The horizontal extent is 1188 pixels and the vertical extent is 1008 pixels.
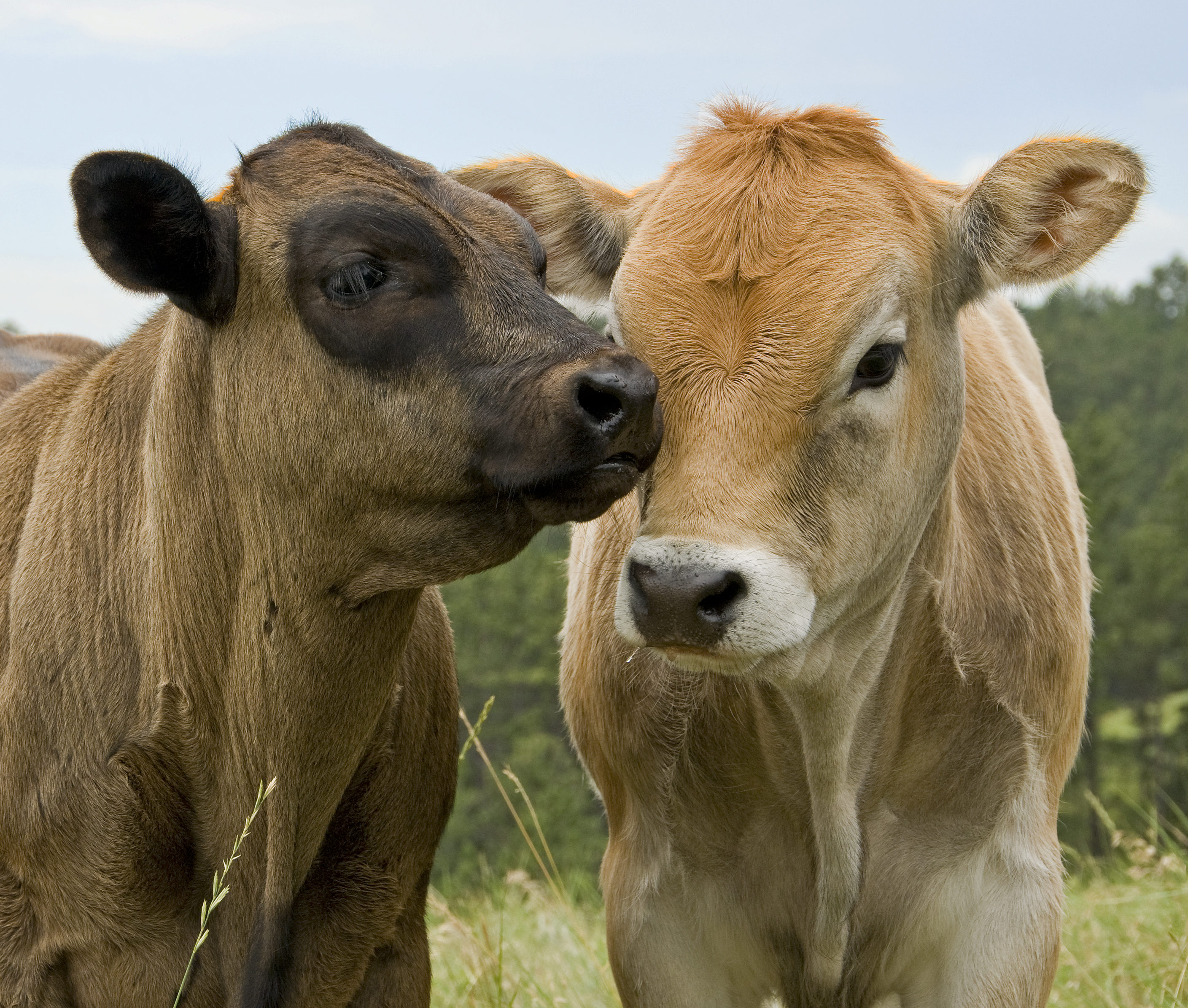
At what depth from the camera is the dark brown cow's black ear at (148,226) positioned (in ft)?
12.8

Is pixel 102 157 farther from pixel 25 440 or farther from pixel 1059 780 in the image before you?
pixel 1059 780

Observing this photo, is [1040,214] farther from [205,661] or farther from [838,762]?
[205,661]

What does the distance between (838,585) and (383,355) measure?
1.44m

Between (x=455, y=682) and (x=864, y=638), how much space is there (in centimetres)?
151

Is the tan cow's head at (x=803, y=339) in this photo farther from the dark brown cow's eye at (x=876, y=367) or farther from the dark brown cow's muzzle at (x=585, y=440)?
the dark brown cow's muzzle at (x=585, y=440)

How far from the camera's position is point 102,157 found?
12.7 ft

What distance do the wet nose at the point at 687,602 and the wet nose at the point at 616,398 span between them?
1.15 ft

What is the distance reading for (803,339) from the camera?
13.0 feet

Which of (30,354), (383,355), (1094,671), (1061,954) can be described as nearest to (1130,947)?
(1061,954)

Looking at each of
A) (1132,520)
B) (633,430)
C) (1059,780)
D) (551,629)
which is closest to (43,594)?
(633,430)

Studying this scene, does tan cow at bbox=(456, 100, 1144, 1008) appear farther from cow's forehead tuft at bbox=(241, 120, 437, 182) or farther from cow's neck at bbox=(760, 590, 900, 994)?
cow's forehead tuft at bbox=(241, 120, 437, 182)

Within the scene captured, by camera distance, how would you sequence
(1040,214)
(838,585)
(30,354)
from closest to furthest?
(838,585) < (1040,214) < (30,354)

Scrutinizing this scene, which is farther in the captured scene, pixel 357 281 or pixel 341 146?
pixel 341 146

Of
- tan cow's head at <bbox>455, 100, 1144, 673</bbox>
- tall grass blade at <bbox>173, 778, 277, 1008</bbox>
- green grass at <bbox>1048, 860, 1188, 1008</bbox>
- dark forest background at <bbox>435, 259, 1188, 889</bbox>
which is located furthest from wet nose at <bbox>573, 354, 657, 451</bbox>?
dark forest background at <bbox>435, 259, 1188, 889</bbox>
